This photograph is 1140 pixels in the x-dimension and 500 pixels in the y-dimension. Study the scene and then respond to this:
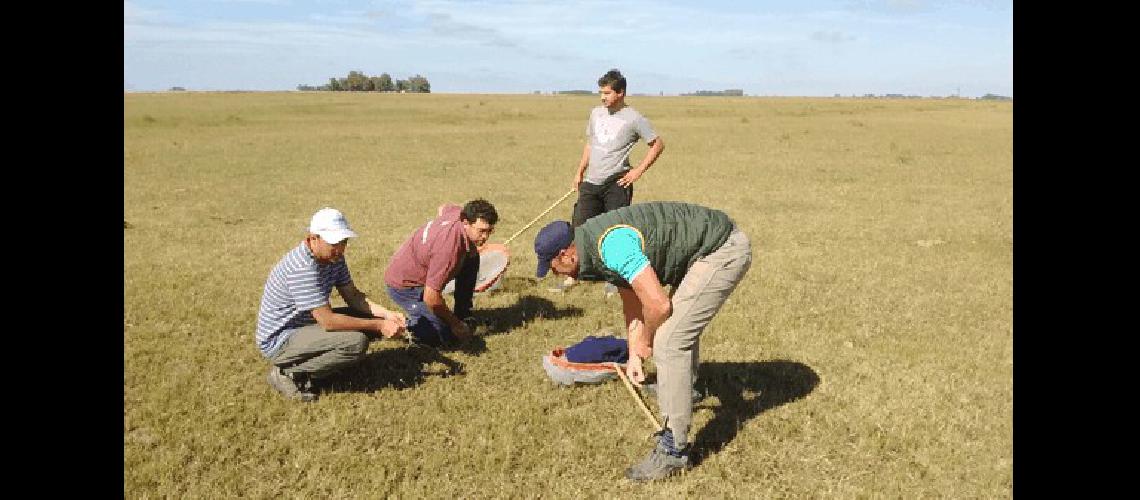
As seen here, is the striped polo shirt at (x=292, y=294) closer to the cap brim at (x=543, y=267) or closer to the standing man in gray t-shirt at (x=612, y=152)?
the cap brim at (x=543, y=267)

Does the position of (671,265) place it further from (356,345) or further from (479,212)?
(356,345)

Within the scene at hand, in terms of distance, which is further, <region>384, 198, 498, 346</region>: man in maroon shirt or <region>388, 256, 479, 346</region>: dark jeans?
<region>388, 256, 479, 346</region>: dark jeans

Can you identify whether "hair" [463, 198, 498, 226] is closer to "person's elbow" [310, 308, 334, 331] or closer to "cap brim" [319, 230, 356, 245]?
"cap brim" [319, 230, 356, 245]

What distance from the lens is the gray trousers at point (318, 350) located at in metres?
5.76

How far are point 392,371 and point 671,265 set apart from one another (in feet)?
9.82

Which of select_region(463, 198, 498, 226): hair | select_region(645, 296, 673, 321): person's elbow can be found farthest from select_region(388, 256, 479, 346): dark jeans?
select_region(645, 296, 673, 321): person's elbow

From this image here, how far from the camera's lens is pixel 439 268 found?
650 centimetres

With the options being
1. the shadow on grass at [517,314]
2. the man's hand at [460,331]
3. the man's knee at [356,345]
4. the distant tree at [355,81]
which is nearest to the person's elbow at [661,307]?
the man's knee at [356,345]

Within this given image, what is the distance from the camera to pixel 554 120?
164 feet

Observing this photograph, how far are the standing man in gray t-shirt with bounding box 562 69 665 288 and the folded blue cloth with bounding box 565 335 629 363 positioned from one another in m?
2.46

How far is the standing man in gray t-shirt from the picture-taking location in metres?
8.39

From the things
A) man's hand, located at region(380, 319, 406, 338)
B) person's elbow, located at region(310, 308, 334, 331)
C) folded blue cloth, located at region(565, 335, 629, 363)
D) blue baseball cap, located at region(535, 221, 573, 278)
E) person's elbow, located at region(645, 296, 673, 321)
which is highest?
blue baseball cap, located at region(535, 221, 573, 278)

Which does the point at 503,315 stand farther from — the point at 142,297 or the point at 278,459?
the point at 142,297
